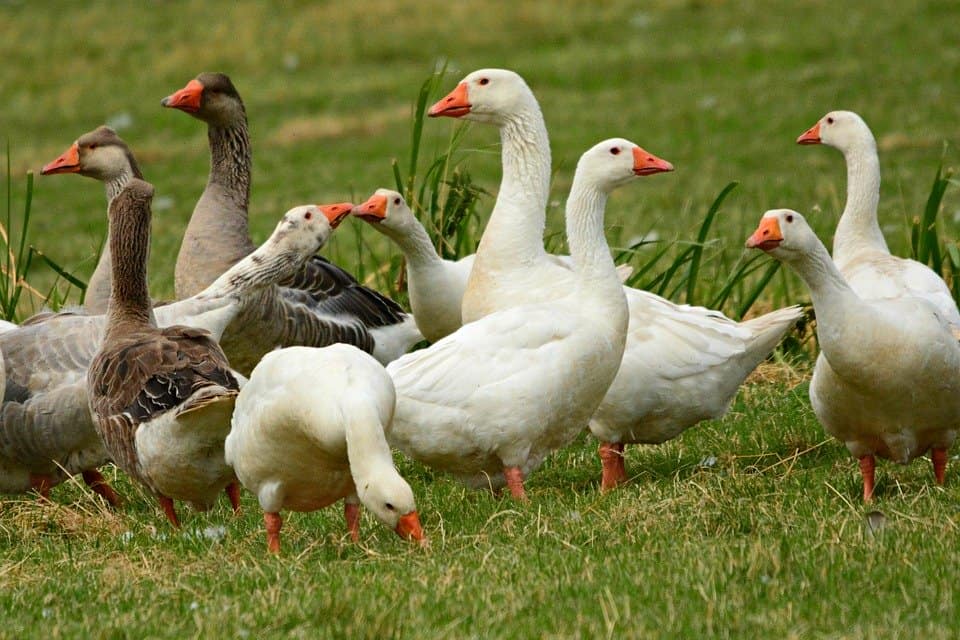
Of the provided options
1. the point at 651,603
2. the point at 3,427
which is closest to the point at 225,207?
the point at 3,427

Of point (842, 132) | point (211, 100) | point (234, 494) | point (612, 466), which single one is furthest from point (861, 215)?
point (211, 100)

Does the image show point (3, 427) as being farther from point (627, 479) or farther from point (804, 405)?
point (804, 405)

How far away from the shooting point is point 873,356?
20.0ft

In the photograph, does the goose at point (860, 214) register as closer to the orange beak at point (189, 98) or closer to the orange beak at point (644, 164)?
the orange beak at point (644, 164)

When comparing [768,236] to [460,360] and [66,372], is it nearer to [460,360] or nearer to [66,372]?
[460,360]

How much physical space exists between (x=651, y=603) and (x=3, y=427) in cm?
395

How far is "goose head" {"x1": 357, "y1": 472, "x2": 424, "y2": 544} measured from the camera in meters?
5.24

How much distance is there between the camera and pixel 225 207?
31.3 ft

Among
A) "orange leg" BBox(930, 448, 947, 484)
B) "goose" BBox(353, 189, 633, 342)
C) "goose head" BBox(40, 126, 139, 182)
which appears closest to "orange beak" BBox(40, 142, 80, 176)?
"goose head" BBox(40, 126, 139, 182)

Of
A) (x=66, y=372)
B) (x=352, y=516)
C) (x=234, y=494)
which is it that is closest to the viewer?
(x=352, y=516)

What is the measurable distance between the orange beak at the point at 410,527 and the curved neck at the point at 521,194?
2.50 metres

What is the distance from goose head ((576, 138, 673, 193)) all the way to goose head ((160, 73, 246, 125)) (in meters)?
3.36

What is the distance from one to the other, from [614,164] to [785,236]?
1252 millimetres

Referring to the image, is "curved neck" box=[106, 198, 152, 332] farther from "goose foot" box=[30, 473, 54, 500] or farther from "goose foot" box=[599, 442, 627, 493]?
"goose foot" box=[599, 442, 627, 493]
